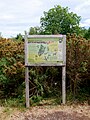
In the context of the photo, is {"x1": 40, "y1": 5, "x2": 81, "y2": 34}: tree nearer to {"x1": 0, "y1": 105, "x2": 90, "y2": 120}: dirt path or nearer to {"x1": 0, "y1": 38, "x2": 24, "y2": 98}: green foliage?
{"x1": 0, "y1": 38, "x2": 24, "y2": 98}: green foliage

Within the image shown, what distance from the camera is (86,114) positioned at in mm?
5871

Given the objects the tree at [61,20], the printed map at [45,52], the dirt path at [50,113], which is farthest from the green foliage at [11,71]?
the tree at [61,20]

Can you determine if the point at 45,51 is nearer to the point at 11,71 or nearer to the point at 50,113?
the point at 11,71

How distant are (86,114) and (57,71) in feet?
5.16

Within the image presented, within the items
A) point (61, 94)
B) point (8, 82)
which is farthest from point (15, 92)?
point (61, 94)

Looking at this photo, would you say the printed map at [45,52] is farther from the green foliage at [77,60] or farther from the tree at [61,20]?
the tree at [61,20]

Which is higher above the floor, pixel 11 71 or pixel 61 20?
pixel 61 20

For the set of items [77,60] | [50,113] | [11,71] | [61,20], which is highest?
[61,20]

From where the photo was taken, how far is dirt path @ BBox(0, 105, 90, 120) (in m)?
5.67

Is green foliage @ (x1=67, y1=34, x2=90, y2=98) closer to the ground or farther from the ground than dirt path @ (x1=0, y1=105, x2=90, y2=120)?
farther from the ground

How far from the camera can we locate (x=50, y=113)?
19.4 ft

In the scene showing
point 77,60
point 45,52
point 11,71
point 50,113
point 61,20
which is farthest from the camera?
point 61,20

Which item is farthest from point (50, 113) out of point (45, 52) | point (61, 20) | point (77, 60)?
point (61, 20)

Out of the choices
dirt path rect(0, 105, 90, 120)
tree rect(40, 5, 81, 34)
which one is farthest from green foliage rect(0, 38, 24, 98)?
tree rect(40, 5, 81, 34)
